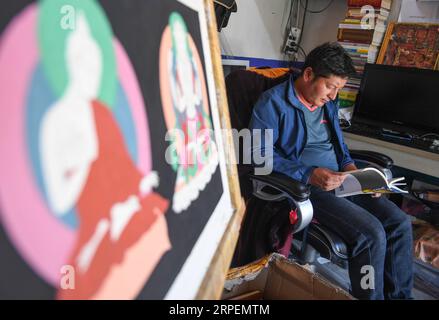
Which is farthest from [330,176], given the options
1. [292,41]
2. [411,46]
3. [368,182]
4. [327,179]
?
[292,41]

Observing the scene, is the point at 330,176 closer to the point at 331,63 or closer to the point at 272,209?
the point at 272,209

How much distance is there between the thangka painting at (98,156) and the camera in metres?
0.22

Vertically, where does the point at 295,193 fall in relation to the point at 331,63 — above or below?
below

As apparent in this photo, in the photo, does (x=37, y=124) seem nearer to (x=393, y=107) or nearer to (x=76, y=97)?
(x=76, y=97)

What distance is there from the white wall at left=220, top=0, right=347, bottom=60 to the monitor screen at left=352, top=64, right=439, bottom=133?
2.04 ft

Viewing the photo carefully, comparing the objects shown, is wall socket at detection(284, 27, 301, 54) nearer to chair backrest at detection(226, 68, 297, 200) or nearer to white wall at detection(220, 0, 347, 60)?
white wall at detection(220, 0, 347, 60)

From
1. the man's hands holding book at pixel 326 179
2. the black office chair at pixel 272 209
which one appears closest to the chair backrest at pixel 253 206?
the black office chair at pixel 272 209

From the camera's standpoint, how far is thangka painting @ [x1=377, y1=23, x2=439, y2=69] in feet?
6.31

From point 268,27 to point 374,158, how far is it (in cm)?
128

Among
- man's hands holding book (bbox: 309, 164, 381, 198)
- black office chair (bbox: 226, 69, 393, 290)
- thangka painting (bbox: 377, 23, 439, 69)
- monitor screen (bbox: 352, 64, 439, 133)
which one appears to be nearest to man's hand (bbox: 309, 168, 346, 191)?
man's hands holding book (bbox: 309, 164, 381, 198)

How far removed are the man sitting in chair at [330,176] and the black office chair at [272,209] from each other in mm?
69

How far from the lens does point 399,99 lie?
1946 mm

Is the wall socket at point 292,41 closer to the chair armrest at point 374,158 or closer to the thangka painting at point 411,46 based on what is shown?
the thangka painting at point 411,46

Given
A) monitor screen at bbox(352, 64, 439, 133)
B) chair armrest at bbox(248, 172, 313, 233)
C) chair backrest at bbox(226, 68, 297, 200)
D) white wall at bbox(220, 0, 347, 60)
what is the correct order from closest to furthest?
chair armrest at bbox(248, 172, 313, 233) → chair backrest at bbox(226, 68, 297, 200) → monitor screen at bbox(352, 64, 439, 133) → white wall at bbox(220, 0, 347, 60)
